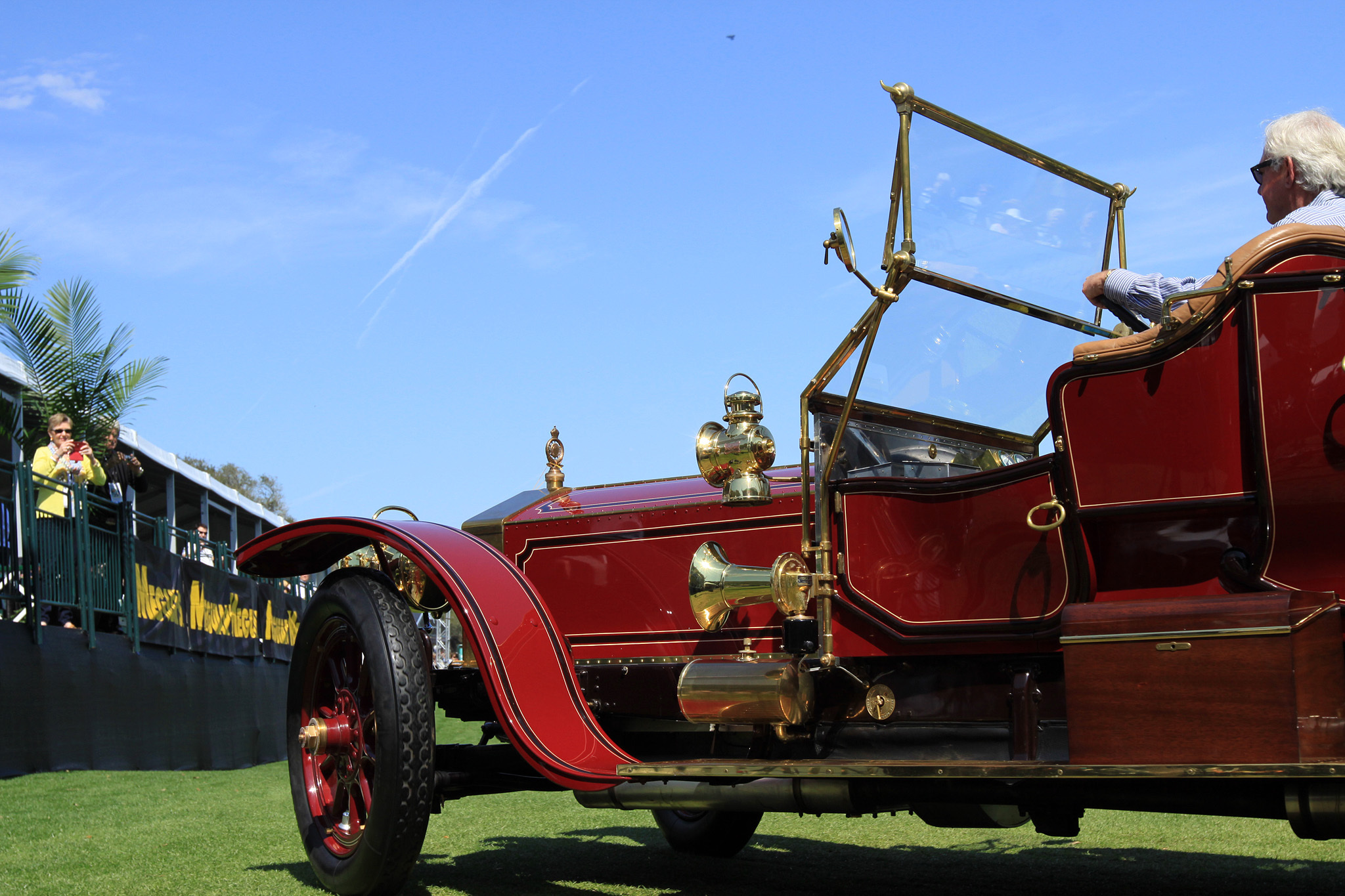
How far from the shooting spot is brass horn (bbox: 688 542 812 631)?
10.8ft

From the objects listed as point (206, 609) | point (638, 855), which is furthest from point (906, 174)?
point (206, 609)

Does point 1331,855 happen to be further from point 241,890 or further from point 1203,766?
point 241,890

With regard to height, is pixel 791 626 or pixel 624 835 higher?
pixel 791 626

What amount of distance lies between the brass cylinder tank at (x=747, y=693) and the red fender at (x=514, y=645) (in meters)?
0.29

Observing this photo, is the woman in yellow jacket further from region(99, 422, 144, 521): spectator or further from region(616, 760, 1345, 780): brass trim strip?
region(616, 760, 1345, 780): brass trim strip

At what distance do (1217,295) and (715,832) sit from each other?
302cm

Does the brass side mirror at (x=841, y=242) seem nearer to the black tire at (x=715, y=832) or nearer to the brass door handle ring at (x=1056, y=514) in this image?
the brass door handle ring at (x=1056, y=514)

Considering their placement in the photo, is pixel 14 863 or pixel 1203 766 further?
pixel 14 863

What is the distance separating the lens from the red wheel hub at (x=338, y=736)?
358cm

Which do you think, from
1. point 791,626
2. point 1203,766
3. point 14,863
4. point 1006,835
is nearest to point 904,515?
point 791,626

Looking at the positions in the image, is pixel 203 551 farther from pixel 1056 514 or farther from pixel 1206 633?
pixel 1206 633

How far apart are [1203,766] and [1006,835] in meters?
3.30

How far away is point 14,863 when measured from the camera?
4098 mm

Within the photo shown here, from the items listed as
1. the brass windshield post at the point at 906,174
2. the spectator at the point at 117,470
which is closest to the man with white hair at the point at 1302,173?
the brass windshield post at the point at 906,174
